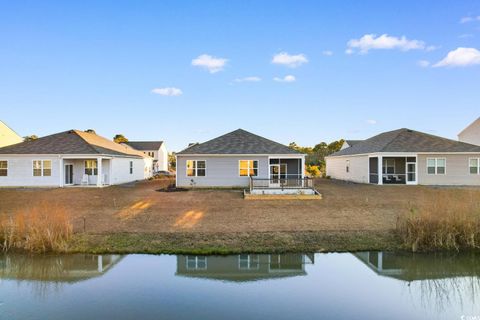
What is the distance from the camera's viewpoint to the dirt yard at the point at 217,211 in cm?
1247

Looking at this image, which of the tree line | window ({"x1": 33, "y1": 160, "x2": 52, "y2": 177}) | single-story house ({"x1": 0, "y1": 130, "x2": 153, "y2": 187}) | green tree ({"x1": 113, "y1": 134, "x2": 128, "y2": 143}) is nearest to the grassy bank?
single-story house ({"x1": 0, "y1": 130, "x2": 153, "y2": 187})

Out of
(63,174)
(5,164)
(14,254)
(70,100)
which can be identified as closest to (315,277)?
(14,254)

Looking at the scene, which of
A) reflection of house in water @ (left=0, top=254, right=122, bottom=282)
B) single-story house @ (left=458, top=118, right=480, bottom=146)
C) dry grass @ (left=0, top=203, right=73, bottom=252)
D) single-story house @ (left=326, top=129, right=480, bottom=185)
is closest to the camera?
reflection of house in water @ (left=0, top=254, right=122, bottom=282)

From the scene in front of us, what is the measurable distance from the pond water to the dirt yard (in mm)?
2196

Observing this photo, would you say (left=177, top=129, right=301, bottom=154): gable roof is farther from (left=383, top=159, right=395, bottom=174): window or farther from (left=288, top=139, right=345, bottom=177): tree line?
(left=288, top=139, right=345, bottom=177): tree line

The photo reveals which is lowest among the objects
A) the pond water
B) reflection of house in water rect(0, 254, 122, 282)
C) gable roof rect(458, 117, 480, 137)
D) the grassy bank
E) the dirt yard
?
the pond water

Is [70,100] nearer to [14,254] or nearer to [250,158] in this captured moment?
[250,158]

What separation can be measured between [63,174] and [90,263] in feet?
58.1

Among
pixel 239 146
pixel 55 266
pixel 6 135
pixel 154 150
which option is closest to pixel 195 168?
pixel 239 146

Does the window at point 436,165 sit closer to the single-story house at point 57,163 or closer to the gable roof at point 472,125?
the gable roof at point 472,125

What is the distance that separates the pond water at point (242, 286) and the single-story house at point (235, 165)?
548 inches

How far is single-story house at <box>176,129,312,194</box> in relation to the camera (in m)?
24.0

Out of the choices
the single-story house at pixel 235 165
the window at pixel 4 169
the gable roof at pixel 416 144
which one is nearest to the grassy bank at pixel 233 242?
the single-story house at pixel 235 165

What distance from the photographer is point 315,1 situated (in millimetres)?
19031
